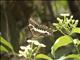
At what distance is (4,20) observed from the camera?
1611 millimetres

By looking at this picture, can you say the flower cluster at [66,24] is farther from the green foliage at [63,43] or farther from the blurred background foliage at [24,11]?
the blurred background foliage at [24,11]

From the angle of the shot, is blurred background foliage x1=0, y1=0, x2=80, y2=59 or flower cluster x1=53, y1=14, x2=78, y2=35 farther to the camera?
blurred background foliage x1=0, y1=0, x2=80, y2=59

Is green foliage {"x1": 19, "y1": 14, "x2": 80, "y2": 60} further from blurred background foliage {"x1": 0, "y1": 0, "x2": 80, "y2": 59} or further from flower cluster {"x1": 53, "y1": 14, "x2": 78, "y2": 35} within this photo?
blurred background foliage {"x1": 0, "y1": 0, "x2": 80, "y2": 59}

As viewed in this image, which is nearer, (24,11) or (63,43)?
(63,43)

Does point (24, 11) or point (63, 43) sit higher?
point (24, 11)

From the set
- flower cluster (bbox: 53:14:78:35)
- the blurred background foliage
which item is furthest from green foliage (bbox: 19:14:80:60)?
the blurred background foliage

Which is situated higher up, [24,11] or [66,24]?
[24,11]

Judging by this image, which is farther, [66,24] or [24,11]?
[24,11]

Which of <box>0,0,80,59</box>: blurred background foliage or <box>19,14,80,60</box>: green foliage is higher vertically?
<box>0,0,80,59</box>: blurred background foliage

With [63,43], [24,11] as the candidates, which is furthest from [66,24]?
[24,11]

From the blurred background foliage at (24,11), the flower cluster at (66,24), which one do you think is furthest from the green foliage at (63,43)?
the blurred background foliage at (24,11)

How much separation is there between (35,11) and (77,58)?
4.18 ft

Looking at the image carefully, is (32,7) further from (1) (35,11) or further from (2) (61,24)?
(2) (61,24)

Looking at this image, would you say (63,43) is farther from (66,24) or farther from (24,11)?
(24,11)
